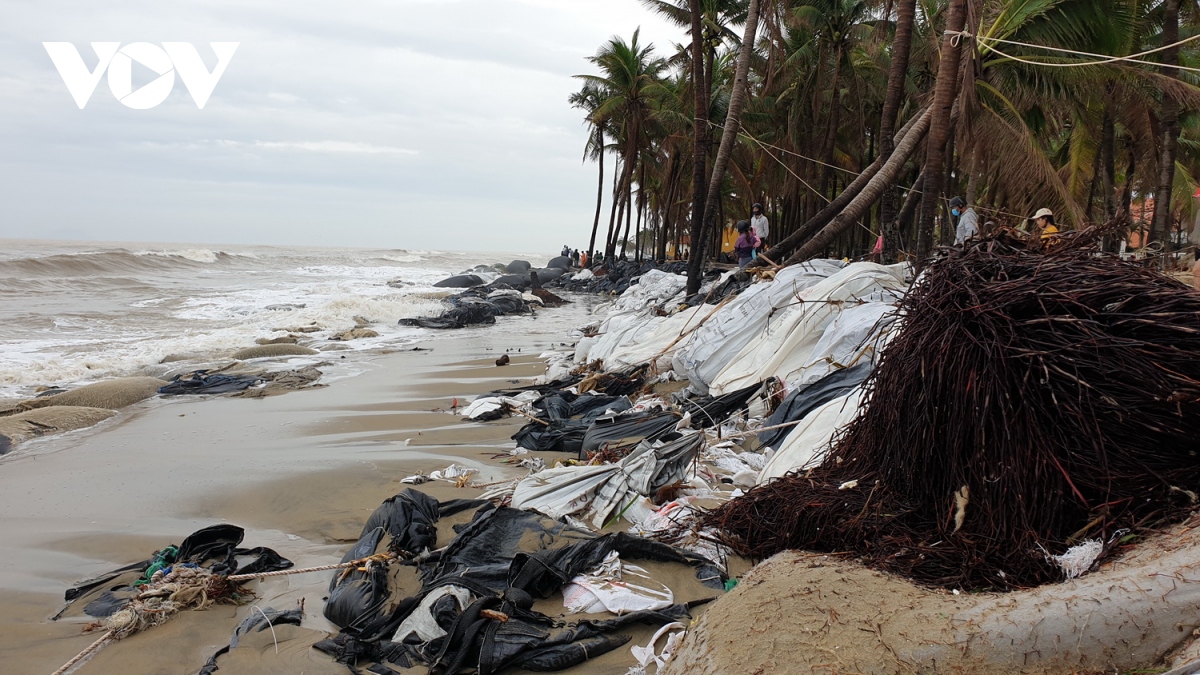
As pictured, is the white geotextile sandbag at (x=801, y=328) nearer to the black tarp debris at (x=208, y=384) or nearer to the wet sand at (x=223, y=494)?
the wet sand at (x=223, y=494)

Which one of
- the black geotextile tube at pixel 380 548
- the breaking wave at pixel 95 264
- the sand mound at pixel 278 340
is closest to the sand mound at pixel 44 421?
the black geotextile tube at pixel 380 548

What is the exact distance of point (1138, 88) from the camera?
1399 cm

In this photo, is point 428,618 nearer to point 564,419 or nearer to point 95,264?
point 564,419

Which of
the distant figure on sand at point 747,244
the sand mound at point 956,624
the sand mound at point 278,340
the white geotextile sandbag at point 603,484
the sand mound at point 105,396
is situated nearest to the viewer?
the sand mound at point 956,624

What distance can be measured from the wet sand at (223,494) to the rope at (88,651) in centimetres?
5

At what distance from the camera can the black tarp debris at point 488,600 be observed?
296 cm

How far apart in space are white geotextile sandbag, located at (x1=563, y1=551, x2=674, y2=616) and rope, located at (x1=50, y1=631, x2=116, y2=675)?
2.14m

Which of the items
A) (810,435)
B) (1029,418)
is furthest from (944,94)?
(1029,418)

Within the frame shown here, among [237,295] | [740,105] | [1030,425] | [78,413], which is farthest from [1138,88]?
Result: [237,295]

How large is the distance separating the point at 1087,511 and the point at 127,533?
540cm

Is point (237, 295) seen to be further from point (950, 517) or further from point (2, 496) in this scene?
point (950, 517)

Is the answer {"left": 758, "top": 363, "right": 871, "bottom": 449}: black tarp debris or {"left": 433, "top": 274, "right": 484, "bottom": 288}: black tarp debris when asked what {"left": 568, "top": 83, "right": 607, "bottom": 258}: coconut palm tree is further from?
{"left": 758, "top": 363, "right": 871, "bottom": 449}: black tarp debris

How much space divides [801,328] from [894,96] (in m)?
5.34

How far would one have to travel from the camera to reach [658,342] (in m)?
8.85
